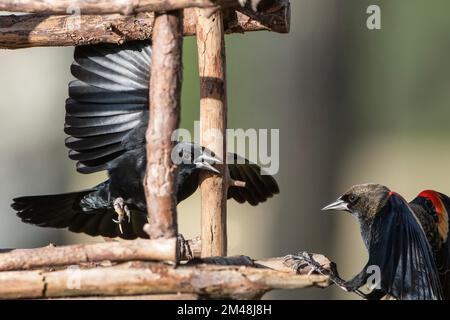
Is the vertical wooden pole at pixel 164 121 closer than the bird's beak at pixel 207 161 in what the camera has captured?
Yes

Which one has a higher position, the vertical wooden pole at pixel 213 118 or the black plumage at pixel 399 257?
the vertical wooden pole at pixel 213 118

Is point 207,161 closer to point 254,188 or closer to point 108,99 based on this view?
point 108,99

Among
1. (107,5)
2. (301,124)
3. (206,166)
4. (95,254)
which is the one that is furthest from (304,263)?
(301,124)

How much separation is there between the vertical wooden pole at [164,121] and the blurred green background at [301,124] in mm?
3427

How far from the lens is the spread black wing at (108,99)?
425cm

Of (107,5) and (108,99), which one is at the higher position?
(107,5)

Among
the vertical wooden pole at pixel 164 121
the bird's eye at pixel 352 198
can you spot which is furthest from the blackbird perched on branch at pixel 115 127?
the vertical wooden pole at pixel 164 121

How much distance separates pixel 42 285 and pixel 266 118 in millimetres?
4003

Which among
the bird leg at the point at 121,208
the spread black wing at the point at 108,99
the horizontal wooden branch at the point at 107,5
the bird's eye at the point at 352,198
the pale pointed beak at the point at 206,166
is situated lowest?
the bird leg at the point at 121,208

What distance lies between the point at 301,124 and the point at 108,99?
2.49 metres

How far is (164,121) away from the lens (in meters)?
2.97

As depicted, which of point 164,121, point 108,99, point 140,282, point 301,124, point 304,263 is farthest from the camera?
point 301,124

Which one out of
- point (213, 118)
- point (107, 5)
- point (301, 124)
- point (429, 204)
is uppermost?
point (107, 5)

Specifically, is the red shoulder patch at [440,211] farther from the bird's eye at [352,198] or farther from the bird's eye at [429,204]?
the bird's eye at [352,198]
